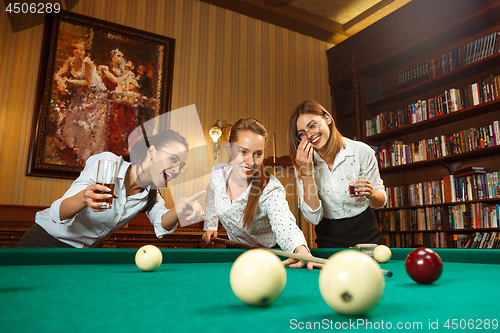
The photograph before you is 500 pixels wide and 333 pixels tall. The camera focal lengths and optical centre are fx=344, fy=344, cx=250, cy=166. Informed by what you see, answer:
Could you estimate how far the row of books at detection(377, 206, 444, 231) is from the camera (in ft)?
12.8

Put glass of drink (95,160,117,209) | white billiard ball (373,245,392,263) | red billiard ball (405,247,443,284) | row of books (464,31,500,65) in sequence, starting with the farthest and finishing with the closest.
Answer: row of books (464,31,500,65) < glass of drink (95,160,117,209) < white billiard ball (373,245,392,263) < red billiard ball (405,247,443,284)

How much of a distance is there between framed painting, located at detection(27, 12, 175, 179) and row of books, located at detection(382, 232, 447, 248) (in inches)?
130

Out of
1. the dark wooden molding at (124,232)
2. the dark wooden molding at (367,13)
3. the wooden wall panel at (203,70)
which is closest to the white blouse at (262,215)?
the dark wooden molding at (124,232)

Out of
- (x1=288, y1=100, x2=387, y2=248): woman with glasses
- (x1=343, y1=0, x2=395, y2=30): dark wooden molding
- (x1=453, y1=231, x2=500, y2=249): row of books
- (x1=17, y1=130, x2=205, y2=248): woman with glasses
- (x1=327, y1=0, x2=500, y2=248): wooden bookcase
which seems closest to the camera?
(x1=17, y1=130, x2=205, y2=248): woman with glasses

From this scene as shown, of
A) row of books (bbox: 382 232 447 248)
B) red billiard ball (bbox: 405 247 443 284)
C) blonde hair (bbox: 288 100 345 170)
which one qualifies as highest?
blonde hair (bbox: 288 100 345 170)

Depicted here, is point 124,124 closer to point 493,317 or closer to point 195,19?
point 195,19

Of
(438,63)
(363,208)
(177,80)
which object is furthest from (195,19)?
(363,208)

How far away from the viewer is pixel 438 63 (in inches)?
158

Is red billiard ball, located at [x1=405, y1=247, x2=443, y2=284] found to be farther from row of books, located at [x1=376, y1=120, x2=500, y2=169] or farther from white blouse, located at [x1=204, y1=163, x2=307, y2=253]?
row of books, located at [x1=376, y1=120, x2=500, y2=169]

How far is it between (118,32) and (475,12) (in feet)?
12.9

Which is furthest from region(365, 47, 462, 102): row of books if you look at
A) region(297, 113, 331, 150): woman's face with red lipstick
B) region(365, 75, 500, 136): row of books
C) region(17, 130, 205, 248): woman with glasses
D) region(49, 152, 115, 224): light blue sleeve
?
region(49, 152, 115, 224): light blue sleeve

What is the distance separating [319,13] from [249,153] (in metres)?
3.82

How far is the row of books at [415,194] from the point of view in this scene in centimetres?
390

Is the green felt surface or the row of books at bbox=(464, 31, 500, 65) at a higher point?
the row of books at bbox=(464, 31, 500, 65)
